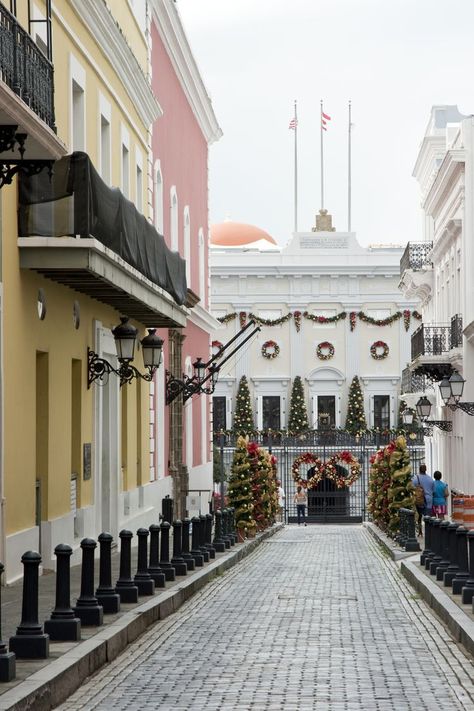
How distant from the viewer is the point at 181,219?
3553cm

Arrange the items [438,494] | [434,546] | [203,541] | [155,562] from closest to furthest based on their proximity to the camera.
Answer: [155,562], [434,546], [203,541], [438,494]

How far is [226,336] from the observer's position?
242 ft

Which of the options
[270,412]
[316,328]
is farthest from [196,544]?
[316,328]

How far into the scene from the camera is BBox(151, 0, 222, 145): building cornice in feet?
99.5

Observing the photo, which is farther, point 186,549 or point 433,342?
point 433,342

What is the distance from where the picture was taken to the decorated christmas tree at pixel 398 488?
29016 mm

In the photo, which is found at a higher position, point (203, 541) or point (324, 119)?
point (324, 119)

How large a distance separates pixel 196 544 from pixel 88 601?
29.4ft

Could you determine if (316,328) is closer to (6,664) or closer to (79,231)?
(79,231)

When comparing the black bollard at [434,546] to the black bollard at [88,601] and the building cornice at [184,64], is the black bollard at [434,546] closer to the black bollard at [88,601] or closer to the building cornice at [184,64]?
the black bollard at [88,601]

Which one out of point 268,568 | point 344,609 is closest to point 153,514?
point 268,568

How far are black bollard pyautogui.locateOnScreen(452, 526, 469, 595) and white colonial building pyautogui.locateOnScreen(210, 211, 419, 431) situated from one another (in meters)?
56.2

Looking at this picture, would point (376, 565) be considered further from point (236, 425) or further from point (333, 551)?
point (236, 425)

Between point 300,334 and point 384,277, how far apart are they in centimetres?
508
